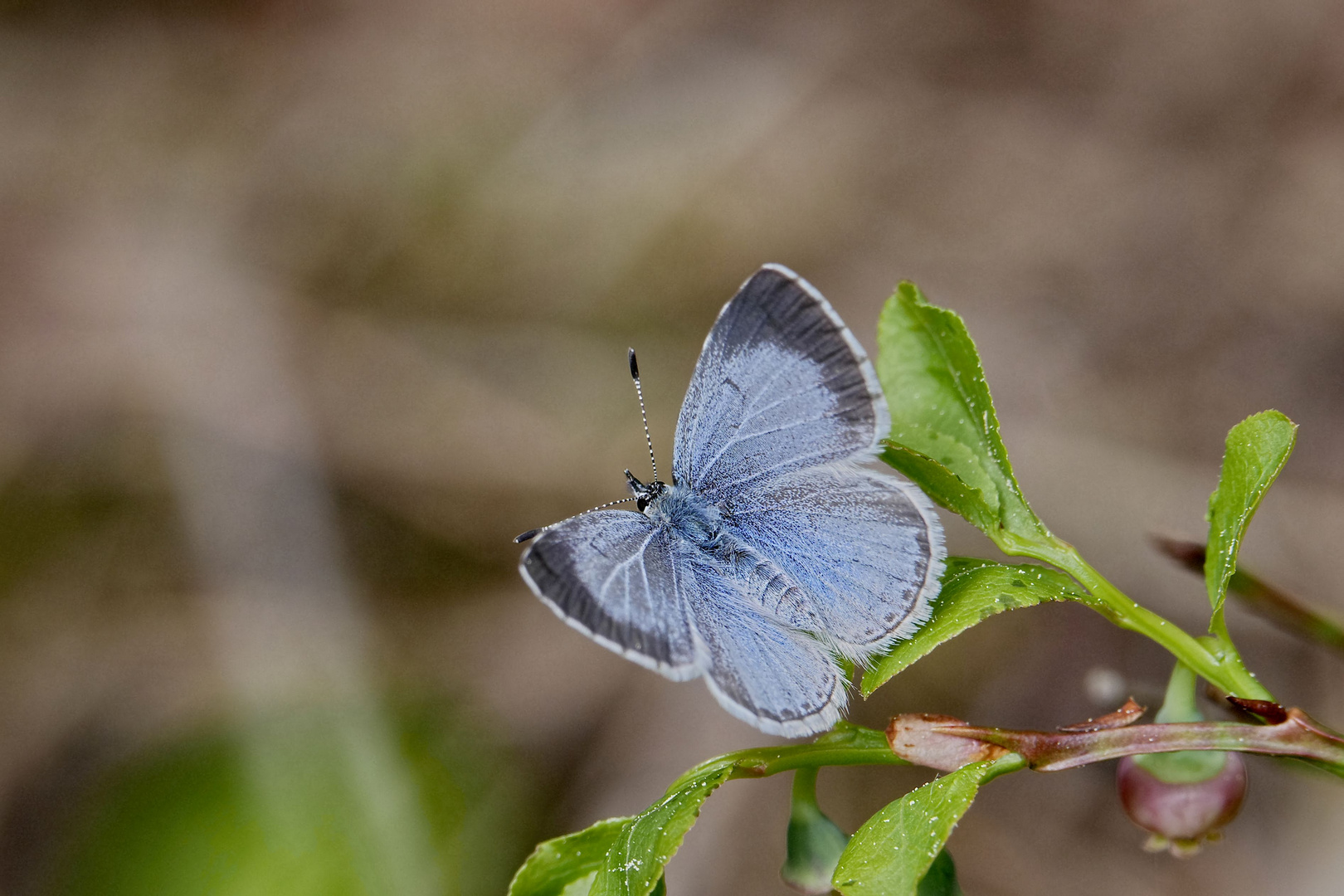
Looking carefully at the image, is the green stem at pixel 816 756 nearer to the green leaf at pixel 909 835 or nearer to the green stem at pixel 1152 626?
the green leaf at pixel 909 835

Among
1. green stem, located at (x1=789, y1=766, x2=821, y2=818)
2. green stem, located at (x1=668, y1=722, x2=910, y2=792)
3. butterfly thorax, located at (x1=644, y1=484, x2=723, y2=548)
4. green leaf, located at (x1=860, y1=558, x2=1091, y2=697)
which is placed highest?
butterfly thorax, located at (x1=644, y1=484, x2=723, y2=548)

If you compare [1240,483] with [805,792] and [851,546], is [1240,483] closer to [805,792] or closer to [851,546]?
[851,546]

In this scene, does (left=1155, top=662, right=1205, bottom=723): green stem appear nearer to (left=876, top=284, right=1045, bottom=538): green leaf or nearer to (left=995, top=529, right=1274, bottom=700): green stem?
(left=995, top=529, right=1274, bottom=700): green stem

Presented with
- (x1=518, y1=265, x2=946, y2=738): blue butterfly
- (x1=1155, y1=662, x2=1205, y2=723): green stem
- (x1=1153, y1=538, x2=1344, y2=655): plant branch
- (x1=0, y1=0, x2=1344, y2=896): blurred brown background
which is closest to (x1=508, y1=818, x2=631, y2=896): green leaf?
(x1=518, y1=265, x2=946, y2=738): blue butterfly

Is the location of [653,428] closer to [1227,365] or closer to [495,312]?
[495,312]

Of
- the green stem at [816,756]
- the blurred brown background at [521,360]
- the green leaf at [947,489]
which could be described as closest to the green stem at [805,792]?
the green stem at [816,756]

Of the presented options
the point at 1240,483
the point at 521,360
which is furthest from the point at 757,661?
the point at 521,360
